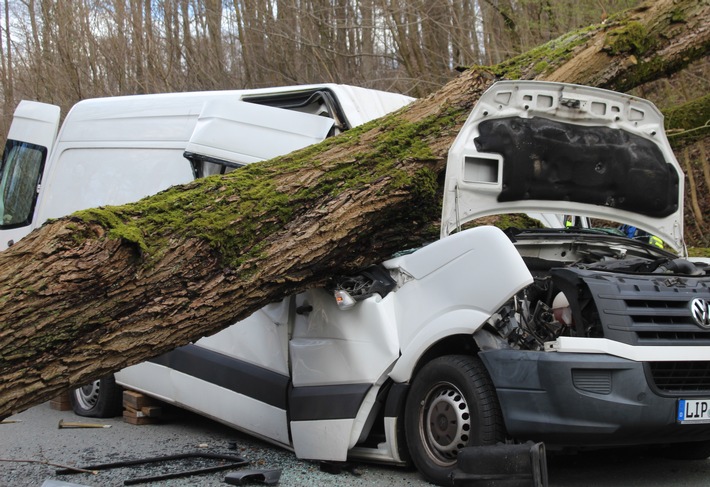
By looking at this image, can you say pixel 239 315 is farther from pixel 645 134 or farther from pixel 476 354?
pixel 645 134

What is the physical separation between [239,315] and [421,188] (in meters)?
1.47

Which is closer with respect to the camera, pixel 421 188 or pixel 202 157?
pixel 421 188

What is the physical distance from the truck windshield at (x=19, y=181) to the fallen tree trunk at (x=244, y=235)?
4376 mm

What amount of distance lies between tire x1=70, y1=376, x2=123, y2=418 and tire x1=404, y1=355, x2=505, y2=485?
3.60 m

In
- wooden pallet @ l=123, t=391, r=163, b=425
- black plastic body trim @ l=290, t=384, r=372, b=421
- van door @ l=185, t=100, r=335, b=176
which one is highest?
van door @ l=185, t=100, r=335, b=176

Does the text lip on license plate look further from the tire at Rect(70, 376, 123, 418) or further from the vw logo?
the tire at Rect(70, 376, 123, 418)

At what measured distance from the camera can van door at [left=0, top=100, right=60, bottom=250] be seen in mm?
8742

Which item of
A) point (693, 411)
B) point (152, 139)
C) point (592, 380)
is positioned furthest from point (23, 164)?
point (693, 411)

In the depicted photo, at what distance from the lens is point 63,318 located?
4133 mm

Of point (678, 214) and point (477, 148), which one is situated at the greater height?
point (477, 148)

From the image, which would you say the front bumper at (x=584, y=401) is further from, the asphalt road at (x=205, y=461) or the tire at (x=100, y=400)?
the tire at (x=100, y=400)

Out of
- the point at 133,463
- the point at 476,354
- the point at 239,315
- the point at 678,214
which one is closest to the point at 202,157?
the point at 239,315

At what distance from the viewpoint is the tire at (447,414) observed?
4.27 meters

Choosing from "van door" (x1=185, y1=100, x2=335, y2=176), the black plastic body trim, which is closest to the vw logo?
the black plastic body trim
